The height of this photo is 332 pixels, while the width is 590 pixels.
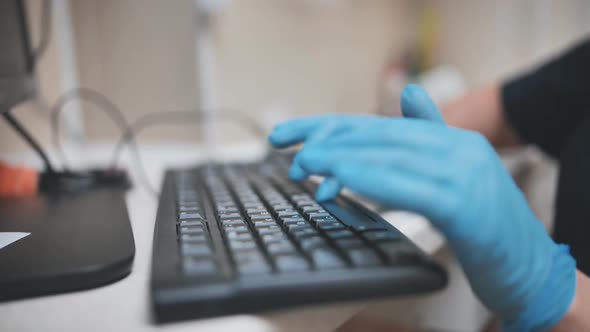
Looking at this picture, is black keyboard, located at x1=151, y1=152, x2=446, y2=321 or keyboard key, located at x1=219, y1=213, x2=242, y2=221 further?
keyboard key, located at x1=219, y1=213, x2=242, y2=221

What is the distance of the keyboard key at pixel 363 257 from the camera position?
0.81ft

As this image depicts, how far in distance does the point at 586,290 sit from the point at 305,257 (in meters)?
0.24

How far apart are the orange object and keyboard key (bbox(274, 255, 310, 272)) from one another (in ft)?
1.30

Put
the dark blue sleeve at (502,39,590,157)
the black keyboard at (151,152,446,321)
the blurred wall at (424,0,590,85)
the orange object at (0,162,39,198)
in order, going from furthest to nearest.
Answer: the blurred wall at (424,0,590,85), the dark blue sleeve at (502,39,590,157), the orange object at (0,162,39,198), the black keyboard at (151,152,446,321)

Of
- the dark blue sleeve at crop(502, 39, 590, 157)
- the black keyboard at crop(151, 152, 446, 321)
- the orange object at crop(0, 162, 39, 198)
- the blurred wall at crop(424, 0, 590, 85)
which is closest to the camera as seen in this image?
the black keyboard at crop(151, 152, 446, 321)

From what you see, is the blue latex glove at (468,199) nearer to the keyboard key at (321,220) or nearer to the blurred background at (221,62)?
the keyboard key at (321,220)

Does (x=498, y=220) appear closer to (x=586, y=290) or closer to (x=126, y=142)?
(x=586, y=290)

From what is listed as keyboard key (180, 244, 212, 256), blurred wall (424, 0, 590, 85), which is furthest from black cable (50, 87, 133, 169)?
blurred wall (424, 0, 590, 85)

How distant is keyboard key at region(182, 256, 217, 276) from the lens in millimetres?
237

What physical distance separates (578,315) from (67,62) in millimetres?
954

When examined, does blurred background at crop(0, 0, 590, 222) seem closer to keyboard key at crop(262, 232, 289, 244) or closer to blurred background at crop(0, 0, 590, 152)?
blurred background at crop(0, 0, 590, 152)

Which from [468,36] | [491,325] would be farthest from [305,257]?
[468,36]

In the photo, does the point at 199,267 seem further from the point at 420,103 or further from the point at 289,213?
the point at 420,103

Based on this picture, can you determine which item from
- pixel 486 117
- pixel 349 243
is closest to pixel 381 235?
pixel 349 243
